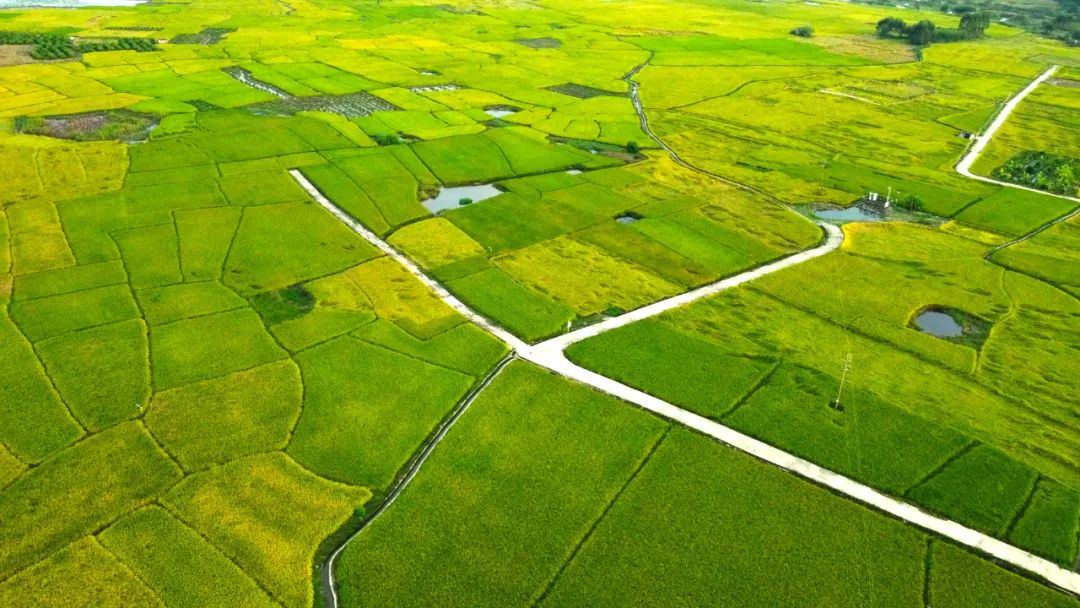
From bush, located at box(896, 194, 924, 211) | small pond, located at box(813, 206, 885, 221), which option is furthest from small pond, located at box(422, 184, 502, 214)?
bush, located at box(896, 194, 924, 211)

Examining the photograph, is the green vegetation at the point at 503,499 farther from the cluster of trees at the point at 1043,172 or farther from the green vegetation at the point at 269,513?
Result: the cluster of trees at the point at 1043,172

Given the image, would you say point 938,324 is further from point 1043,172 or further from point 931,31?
point 931,31

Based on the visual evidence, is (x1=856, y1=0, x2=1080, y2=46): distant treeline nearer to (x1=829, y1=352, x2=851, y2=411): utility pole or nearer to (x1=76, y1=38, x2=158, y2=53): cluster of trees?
(x1=829, y1=352, x2=851, y2=411): utility pole

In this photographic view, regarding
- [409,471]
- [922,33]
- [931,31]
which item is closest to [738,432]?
[409,471]

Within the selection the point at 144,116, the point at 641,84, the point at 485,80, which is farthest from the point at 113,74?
the point at 641,84

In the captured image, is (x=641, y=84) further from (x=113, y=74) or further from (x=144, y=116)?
(x=113, y=74)

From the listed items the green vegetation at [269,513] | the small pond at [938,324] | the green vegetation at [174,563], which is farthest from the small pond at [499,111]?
the green vegetation at [174,563]
